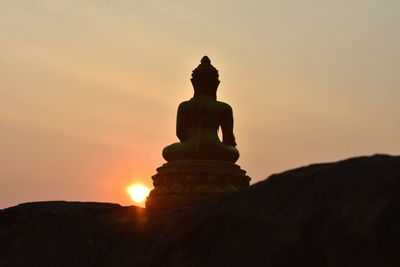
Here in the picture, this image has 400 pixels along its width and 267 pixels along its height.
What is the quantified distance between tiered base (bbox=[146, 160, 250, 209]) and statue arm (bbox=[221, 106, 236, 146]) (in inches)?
33.7

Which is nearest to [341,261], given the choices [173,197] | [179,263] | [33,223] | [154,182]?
[179,263]

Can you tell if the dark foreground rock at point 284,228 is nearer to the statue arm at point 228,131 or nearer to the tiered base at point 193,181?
the tiered base at point 193,181

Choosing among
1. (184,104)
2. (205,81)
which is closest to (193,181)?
(184,104)

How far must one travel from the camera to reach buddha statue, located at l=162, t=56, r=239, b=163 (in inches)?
439

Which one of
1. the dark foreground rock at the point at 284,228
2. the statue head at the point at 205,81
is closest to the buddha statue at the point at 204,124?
the statue head at the point at 205,81

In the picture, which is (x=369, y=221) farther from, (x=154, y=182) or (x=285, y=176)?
(x=154, y=182)

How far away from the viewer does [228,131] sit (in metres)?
11.7

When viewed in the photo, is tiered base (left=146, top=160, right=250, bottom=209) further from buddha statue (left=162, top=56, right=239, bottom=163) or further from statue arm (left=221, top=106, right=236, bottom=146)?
statue arm (left=221, top=106, right=236, bottom=146)

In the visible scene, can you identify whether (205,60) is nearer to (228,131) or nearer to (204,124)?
(204,124)

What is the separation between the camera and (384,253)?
3.06 metres

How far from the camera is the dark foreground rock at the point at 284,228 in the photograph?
309 centimetres

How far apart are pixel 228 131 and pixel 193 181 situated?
5.47 ft

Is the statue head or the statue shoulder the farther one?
the statue head

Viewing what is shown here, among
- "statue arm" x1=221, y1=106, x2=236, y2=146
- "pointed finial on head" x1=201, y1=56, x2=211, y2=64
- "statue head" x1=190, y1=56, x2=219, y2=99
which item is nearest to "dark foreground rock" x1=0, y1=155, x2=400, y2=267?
"statue arm" x1=221, y1=106, x2=236, y2=146
